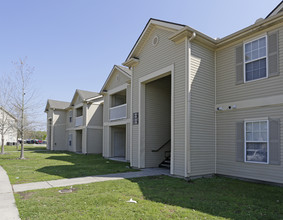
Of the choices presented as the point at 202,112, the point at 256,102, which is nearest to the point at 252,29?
the point at 256,102

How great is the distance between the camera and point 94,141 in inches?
897

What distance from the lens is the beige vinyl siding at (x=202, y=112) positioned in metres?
8.91

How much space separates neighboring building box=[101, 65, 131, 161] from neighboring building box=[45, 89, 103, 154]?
4302 millimetres

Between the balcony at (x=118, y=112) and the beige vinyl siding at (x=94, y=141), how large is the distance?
5532mm

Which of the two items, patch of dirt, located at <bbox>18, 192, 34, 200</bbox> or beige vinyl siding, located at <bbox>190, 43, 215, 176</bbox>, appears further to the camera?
beige vinyl siding, located at <bbox>190, 43, 215, 176</bbox>

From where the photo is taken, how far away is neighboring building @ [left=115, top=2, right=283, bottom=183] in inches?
312

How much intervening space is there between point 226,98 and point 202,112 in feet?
4.05

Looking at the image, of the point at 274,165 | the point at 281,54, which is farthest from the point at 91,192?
the point at 281,54

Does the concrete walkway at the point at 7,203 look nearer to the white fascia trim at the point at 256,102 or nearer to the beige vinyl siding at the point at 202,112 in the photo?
the beige vinyl siding at the point at 202,112

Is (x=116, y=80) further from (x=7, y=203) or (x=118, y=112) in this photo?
(x=7, y=203)

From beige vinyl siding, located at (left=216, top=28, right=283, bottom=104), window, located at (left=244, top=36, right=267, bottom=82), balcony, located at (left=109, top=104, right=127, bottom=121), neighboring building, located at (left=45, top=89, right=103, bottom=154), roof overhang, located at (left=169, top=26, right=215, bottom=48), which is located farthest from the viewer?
neighboring building, located at (left=45, top=89, right=103, bottom=154)

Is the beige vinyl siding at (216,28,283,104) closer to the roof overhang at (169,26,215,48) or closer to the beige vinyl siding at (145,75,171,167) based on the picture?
the roof overhang at (169,26,215,48)

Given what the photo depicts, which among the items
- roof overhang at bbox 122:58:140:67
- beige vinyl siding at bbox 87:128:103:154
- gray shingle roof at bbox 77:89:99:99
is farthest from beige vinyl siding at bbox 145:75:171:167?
gray shingle roof at bbox 77:89:99:99

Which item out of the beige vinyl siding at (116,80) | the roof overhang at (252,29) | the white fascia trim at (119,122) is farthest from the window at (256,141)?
the beige vinyl siding at (116,80)
